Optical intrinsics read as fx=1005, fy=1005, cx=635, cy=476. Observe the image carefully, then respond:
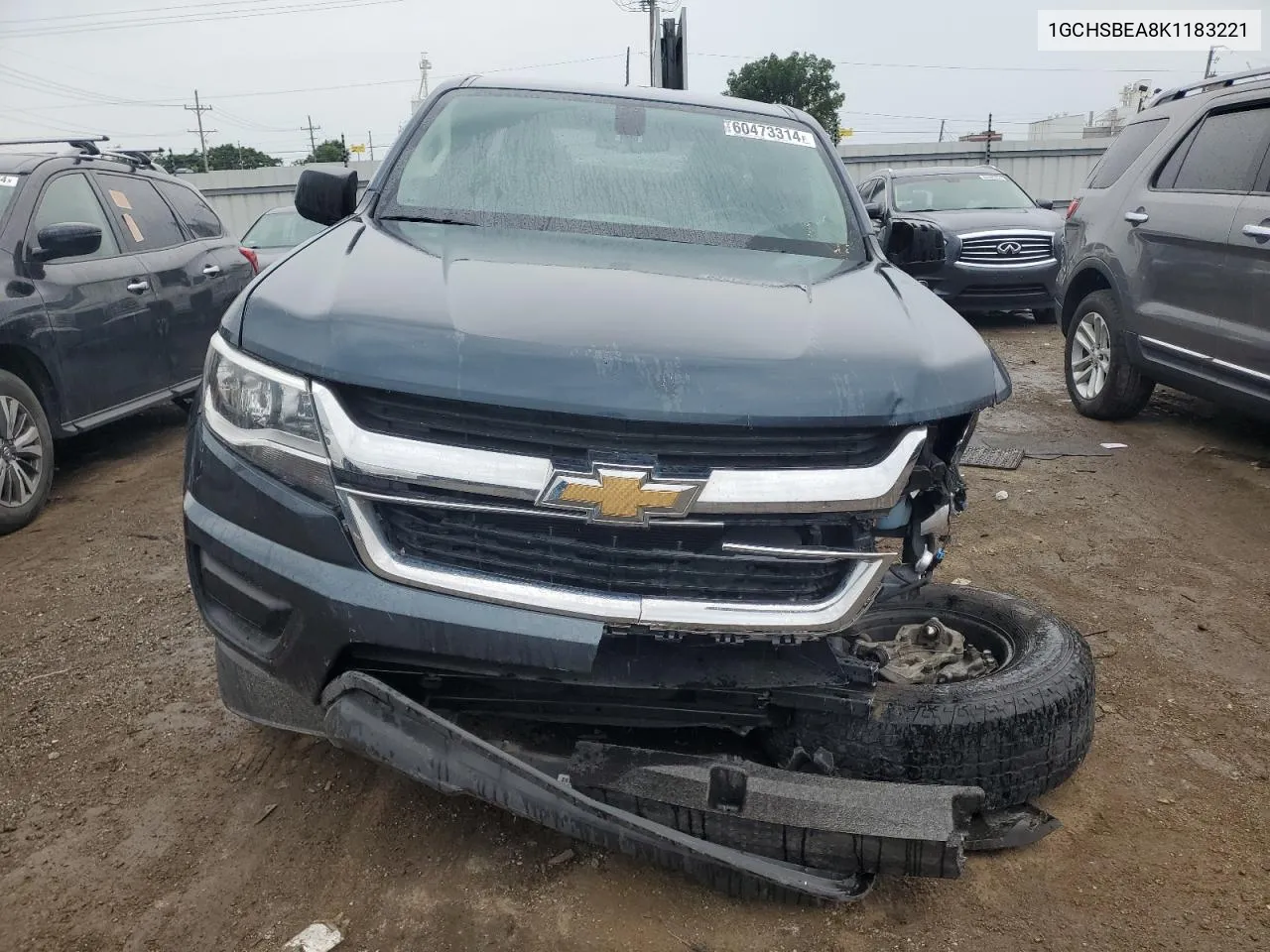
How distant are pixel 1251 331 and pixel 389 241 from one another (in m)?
4.43

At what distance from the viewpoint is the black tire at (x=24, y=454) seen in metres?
4.73

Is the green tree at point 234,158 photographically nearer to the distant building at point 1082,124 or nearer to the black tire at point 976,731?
the distant building at point 1082,124

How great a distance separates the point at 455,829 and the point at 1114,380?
544 cm

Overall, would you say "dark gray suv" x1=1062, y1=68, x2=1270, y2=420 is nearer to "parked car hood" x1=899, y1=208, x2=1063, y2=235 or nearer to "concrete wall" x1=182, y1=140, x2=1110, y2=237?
"parked car hood" x1=899, y1=208, x2=1063, y2=235

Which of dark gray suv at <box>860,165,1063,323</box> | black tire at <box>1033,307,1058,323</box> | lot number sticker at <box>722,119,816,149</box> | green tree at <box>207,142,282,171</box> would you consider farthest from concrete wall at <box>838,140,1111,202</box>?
green tree at <box>207,142,282,171</box>

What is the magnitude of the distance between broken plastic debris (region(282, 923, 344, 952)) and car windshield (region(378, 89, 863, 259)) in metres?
1.92

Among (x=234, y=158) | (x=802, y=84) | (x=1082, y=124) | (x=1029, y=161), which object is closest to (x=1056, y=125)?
(x=1082, y=124)

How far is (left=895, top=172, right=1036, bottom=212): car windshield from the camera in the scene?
36.9 ft

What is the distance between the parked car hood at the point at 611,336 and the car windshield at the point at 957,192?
30.7 ft

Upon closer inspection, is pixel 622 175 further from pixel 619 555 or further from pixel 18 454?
pixel 18 454

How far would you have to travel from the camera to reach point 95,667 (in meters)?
3.37

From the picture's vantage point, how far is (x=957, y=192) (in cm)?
1145

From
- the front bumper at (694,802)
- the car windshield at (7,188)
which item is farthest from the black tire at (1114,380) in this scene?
the car windshield at (7,188)

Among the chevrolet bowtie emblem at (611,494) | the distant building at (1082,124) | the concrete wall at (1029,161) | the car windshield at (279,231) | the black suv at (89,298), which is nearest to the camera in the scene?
the chevrolet bowtie emblem at (611,494)
